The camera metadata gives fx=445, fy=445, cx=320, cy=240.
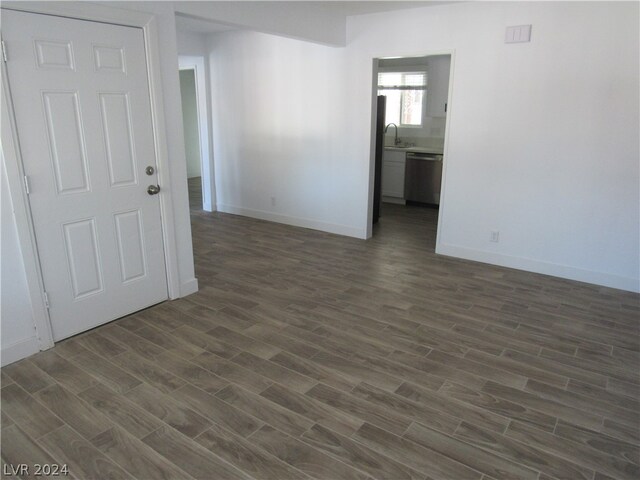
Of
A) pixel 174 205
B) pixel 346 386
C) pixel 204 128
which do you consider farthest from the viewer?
pixel 204 128

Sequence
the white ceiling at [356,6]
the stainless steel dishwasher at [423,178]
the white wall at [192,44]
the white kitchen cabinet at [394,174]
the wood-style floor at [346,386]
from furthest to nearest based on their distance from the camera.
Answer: the white kitchen cabinet at [394,174], the stainless steel dishwasher at [423,178], the white wall at [192,44], the white ceiling at [356,6], the wood-style floor at [346,386]

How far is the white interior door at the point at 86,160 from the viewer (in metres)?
2.75

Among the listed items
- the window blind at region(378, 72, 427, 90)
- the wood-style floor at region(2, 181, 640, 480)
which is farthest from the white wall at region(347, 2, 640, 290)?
the window blind at region(378, 72, 427, 90)

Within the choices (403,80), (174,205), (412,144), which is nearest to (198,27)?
(174,205)

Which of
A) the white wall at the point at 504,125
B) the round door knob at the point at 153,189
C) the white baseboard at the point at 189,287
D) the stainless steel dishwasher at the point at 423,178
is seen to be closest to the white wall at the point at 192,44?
the white wall at the point at 504,125

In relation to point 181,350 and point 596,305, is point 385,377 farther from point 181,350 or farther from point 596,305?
point 596,305

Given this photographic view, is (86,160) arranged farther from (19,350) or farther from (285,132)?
(285,132)

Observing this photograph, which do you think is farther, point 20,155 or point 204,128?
point 204,128

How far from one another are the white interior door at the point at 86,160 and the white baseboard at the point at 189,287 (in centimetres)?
31

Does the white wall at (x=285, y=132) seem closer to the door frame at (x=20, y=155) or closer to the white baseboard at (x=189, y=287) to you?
the white baseboard at (x=189, y=287)

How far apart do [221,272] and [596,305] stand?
3.43 meters

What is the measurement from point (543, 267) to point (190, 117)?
826cm

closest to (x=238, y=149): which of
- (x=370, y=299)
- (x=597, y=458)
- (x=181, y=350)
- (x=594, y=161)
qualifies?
(x=370, y=299)

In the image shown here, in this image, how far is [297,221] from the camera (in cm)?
626
